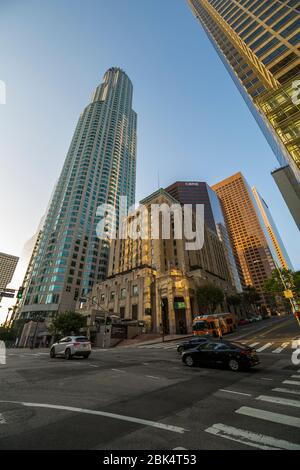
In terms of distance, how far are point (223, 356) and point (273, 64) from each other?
45.3 metres

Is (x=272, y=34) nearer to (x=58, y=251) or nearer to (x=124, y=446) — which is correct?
(x=124, y=446)

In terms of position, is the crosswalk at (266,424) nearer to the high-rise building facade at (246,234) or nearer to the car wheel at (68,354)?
the car wheel at (68,354)

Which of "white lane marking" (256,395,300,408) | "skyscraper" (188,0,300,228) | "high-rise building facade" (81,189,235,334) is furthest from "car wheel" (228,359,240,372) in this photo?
"skyscraper" (188,0,300,228)

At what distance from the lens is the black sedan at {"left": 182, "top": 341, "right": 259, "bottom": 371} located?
1073 centimetres

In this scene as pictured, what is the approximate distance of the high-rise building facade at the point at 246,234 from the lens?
166 meters

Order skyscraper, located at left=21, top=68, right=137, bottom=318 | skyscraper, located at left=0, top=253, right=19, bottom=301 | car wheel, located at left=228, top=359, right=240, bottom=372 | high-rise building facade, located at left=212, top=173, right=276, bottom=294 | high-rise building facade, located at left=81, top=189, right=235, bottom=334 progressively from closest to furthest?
car wheel, located at left=228, top=359, right=240, bottom=372
high-rise building facade, located at left=81, top=189, right=235, bottom=334
skyscraper, located at left=21, top=68, right=137, bottom=318
high-rise building facade, located at left=212, top=173, right=276, bottom=294
skyscraper, located at left=0, top=253, right=19, bottom=301

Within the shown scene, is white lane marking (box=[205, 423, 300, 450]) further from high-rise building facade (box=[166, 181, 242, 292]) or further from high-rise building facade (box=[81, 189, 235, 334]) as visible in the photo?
high-rise building facade (box=[166, 181, 242, 292])

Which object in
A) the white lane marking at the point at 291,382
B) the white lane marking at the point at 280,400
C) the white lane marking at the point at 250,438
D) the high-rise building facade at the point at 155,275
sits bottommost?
the white lane marking at the point at 250,438

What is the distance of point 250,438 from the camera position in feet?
13.2

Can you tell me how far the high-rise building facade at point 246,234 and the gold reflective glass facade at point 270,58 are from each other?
439ft

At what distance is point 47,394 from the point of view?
6.89 m

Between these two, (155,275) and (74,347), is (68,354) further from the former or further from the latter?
(155,275)

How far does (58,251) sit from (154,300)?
176ft

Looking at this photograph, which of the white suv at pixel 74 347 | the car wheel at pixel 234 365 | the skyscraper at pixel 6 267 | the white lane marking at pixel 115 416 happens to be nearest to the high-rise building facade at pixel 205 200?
the white suv at pixel 74 347
